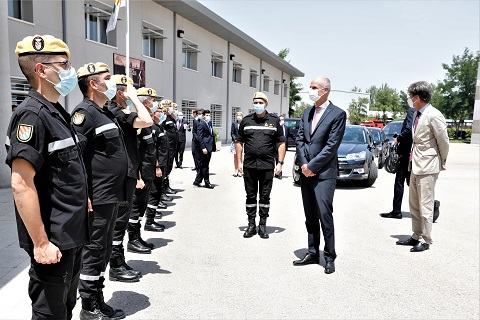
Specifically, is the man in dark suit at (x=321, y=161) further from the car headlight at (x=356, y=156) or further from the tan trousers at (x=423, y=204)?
the car headlight at (x=356, y=156)

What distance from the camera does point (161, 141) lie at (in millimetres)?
6613

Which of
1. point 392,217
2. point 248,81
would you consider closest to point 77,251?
point 392,217

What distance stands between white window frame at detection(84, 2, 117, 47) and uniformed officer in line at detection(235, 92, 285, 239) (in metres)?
12.1

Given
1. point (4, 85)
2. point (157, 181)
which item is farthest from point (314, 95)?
point (4, 85)

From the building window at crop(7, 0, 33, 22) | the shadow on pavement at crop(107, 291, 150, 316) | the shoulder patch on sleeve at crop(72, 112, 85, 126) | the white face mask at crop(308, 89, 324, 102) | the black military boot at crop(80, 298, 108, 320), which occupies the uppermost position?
the building window at crop(7, 0, 33, 22)

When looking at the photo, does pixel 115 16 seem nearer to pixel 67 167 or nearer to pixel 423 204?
pixel 423 204

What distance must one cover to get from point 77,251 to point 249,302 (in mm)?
1884

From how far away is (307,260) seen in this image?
4898mm

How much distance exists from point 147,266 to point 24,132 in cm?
297

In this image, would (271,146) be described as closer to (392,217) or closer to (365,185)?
(392,217)

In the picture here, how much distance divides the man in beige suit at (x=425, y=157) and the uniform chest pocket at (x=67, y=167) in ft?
15.5

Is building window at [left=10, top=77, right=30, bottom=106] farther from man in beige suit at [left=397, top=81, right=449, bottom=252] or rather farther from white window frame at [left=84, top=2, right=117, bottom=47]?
man in beige suit at [left=397, top=81, right=449, bottom=252]

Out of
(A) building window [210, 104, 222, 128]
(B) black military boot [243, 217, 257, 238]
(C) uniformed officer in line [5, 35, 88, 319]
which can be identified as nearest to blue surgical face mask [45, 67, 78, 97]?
(C) uniformed officer in line [5, 35, 88, 319]

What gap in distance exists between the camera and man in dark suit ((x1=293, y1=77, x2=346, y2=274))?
183 inches
